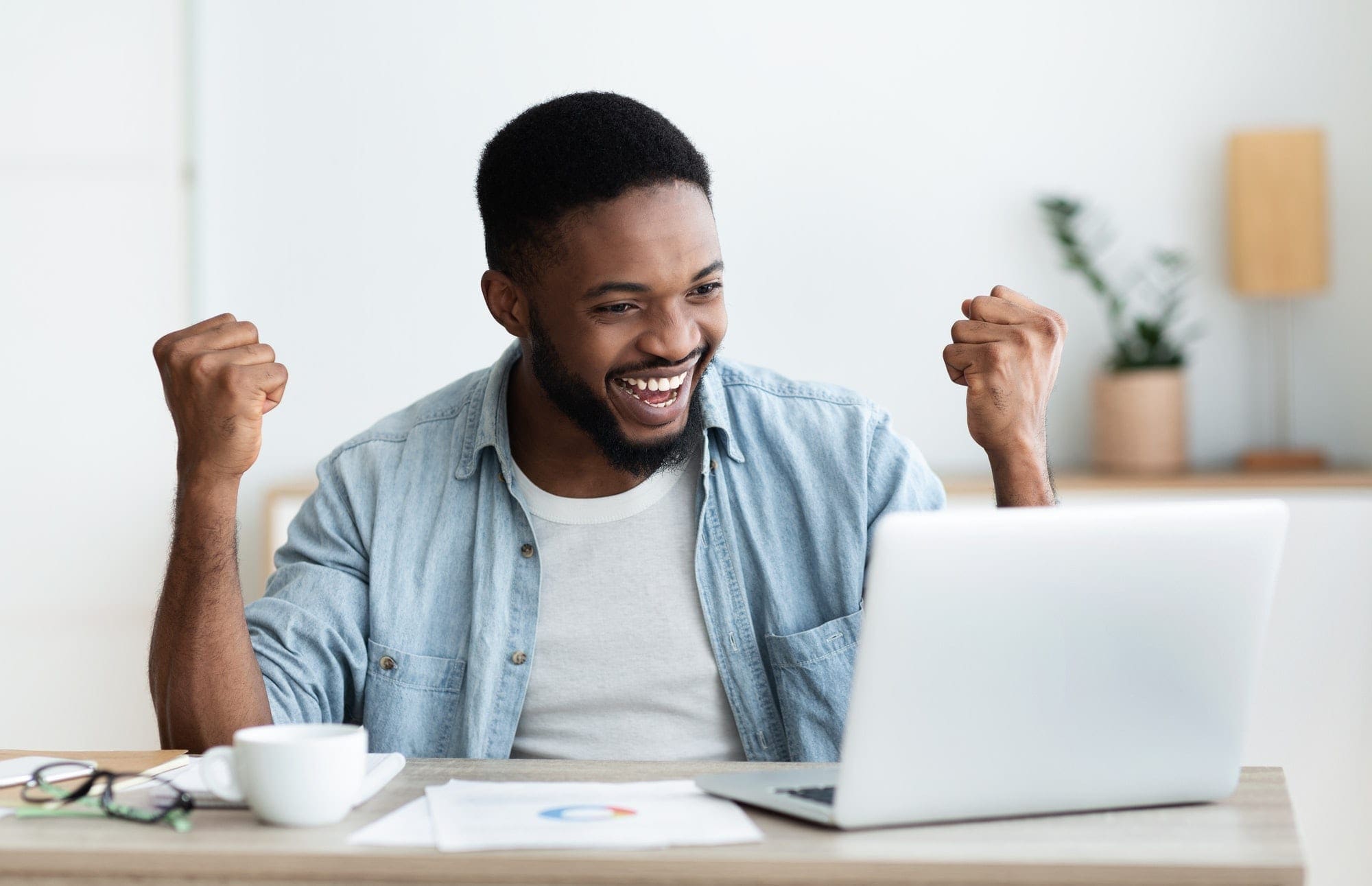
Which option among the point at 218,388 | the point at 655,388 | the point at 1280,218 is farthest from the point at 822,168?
the point at 218,388

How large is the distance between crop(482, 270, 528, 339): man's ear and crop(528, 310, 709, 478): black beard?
7cm

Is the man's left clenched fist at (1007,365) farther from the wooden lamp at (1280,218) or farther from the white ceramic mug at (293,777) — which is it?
the wooden lamp at (1280,218)

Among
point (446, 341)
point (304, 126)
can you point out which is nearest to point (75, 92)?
point (304, 126)

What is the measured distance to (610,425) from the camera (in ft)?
5.59

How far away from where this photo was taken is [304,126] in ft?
10.3

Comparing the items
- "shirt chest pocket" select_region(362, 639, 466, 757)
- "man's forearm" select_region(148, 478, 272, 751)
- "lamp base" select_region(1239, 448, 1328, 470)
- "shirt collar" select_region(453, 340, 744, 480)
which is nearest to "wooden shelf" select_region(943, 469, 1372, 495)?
"lamp base" select_region(1239, 448, 1328, 470)

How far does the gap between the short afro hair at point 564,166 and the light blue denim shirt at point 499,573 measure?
0.20 meters

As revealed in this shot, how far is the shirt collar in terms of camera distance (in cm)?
173

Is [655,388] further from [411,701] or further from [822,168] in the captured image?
[822,168]

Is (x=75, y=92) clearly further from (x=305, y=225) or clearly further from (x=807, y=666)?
(x=807, y=666)

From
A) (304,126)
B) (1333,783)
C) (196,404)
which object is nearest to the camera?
(196,404)

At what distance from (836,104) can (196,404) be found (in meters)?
2.03

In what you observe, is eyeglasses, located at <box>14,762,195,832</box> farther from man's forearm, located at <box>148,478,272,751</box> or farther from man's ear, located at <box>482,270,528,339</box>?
man's ear, located at <box>482,270,528,339</box>

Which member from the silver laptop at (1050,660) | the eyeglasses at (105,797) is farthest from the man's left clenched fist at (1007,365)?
the eyeglasses at (105,797)
